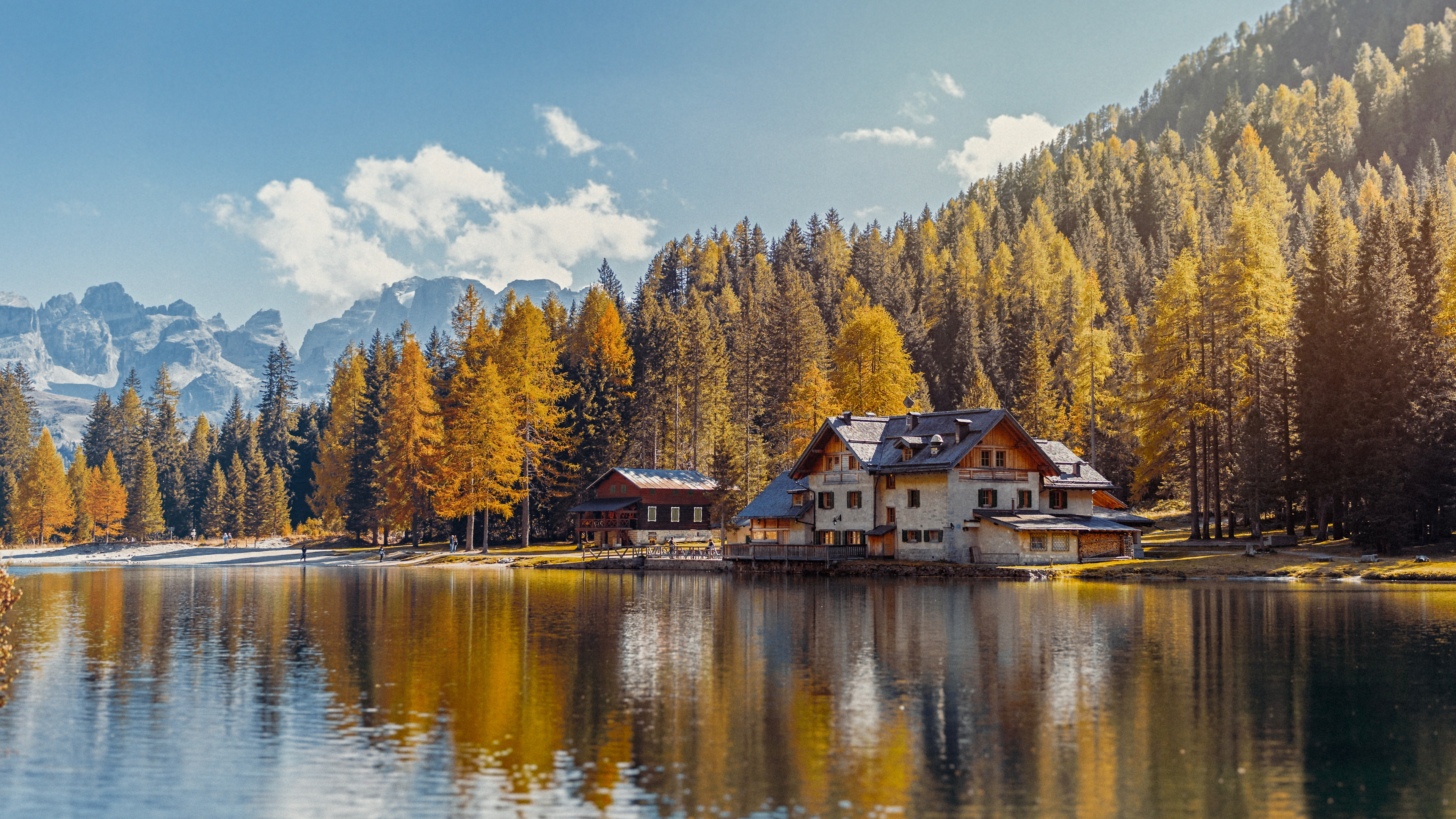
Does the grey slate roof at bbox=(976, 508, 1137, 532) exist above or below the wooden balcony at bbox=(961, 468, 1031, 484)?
below

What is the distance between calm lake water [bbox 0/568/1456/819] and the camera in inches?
654

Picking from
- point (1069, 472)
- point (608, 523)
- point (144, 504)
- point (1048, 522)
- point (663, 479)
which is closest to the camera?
point (1048, 522)

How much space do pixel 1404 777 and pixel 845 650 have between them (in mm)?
17021

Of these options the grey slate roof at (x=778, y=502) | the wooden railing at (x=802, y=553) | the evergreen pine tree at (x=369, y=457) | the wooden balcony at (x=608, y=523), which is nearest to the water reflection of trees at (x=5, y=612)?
the wooden railing at (x=802, y=553)

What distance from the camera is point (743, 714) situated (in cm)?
2267

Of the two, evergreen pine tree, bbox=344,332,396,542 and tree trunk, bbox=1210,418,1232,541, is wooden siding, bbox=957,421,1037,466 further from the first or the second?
evergreen pine tree, bbox=344,332,396,542

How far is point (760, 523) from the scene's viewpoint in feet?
283

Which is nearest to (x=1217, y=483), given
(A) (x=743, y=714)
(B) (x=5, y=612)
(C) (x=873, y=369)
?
(C) (x=873, y=369)

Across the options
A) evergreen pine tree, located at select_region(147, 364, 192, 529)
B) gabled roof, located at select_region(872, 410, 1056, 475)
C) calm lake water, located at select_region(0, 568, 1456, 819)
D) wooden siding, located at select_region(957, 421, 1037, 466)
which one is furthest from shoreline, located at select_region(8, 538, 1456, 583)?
evergreen pine tree, located at select_region(147, 364, 192, 529)

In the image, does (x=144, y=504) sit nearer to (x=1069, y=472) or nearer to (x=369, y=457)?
(x=369, y=457)

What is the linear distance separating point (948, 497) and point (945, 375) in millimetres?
63843

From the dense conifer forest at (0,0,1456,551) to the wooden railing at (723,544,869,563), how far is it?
12.8 meters

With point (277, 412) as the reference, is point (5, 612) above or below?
below

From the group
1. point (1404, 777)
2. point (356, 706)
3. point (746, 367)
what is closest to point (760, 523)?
point (746, 367)
